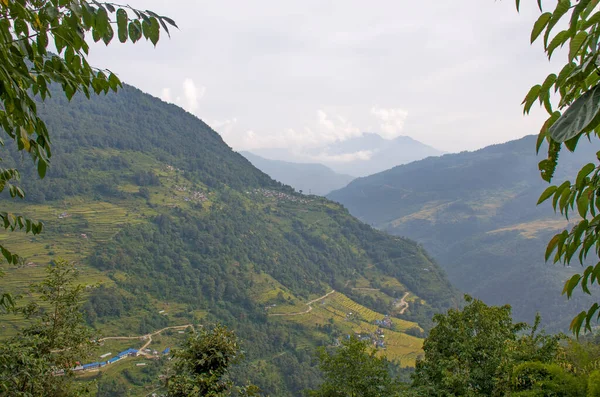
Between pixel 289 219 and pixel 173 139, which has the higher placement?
pixel 173 139

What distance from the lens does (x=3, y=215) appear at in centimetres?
277

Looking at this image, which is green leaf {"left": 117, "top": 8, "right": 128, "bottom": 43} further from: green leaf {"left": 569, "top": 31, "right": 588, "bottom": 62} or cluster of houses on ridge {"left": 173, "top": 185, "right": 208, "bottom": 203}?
cluster of houses on ridge {"left": 173, "top": 185, "right": 208, "bottom": 203}

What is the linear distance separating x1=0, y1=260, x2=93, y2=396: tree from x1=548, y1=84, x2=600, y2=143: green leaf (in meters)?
7.55

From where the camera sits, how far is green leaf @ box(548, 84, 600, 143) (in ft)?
3.44

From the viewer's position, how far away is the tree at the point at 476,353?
9.32 m

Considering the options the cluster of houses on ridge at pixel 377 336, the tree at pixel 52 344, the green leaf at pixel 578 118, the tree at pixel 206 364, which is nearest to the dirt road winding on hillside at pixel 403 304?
the cluster of houses on ridge at pixel 377 336

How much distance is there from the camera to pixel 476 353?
10586mm

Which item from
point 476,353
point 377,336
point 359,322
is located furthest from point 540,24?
point 359,322

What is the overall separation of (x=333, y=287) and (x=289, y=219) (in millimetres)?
25234

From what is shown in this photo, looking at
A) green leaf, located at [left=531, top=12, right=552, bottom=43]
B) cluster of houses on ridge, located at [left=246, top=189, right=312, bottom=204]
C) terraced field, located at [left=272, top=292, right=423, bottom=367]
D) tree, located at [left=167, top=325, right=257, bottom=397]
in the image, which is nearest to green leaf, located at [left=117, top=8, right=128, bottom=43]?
green leaf, located at [left=531, top=12, right=552, bottom=43]

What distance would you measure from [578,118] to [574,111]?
3cm

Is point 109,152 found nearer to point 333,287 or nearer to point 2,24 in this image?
point 333,287

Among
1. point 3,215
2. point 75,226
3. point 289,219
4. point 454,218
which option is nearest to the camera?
point 3,215

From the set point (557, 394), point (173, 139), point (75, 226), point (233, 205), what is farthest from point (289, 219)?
point (557, 394)
